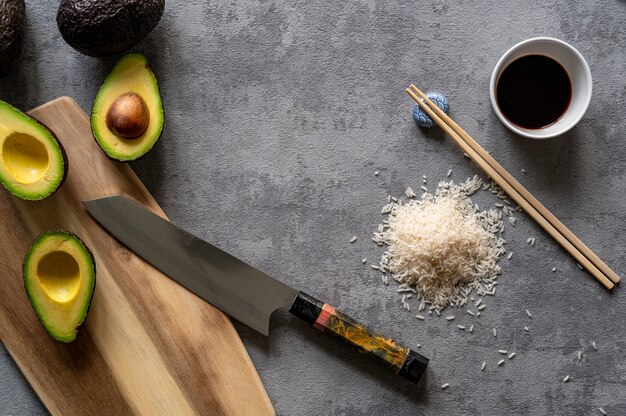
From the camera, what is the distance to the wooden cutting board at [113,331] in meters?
1.33

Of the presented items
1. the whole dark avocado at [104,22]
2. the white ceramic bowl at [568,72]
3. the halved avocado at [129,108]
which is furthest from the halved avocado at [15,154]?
the white ceramic bowl at [568,72]

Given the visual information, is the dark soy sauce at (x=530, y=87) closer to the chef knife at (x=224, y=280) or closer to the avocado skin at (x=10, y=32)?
the chef knife at (x=224, y=280)

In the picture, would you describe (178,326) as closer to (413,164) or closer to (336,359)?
(336,359)

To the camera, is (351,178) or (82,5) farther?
(351,178)

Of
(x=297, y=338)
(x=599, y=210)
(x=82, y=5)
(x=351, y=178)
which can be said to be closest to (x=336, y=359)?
(x=297, y=338)

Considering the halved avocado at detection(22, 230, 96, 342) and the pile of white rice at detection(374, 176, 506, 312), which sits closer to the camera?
the halved avocado at detection(22, 230, 96, 342)

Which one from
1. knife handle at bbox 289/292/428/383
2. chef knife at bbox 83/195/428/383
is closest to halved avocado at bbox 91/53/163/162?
chef knife at bbox 83/195/428/383

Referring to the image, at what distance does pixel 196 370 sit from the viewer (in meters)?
1.36

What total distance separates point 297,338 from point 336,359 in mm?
99

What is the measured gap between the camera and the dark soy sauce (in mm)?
1349

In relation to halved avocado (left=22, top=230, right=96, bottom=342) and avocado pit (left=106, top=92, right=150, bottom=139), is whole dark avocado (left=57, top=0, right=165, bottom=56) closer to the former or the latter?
avocado pit (left=106, top=92, right=150, bottom=139)

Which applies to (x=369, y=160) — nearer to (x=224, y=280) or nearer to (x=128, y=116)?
(x=224, y=280)

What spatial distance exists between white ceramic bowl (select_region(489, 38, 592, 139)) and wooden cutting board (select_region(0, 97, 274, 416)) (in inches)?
29.7

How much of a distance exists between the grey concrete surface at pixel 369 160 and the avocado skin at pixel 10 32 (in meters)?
0.09
